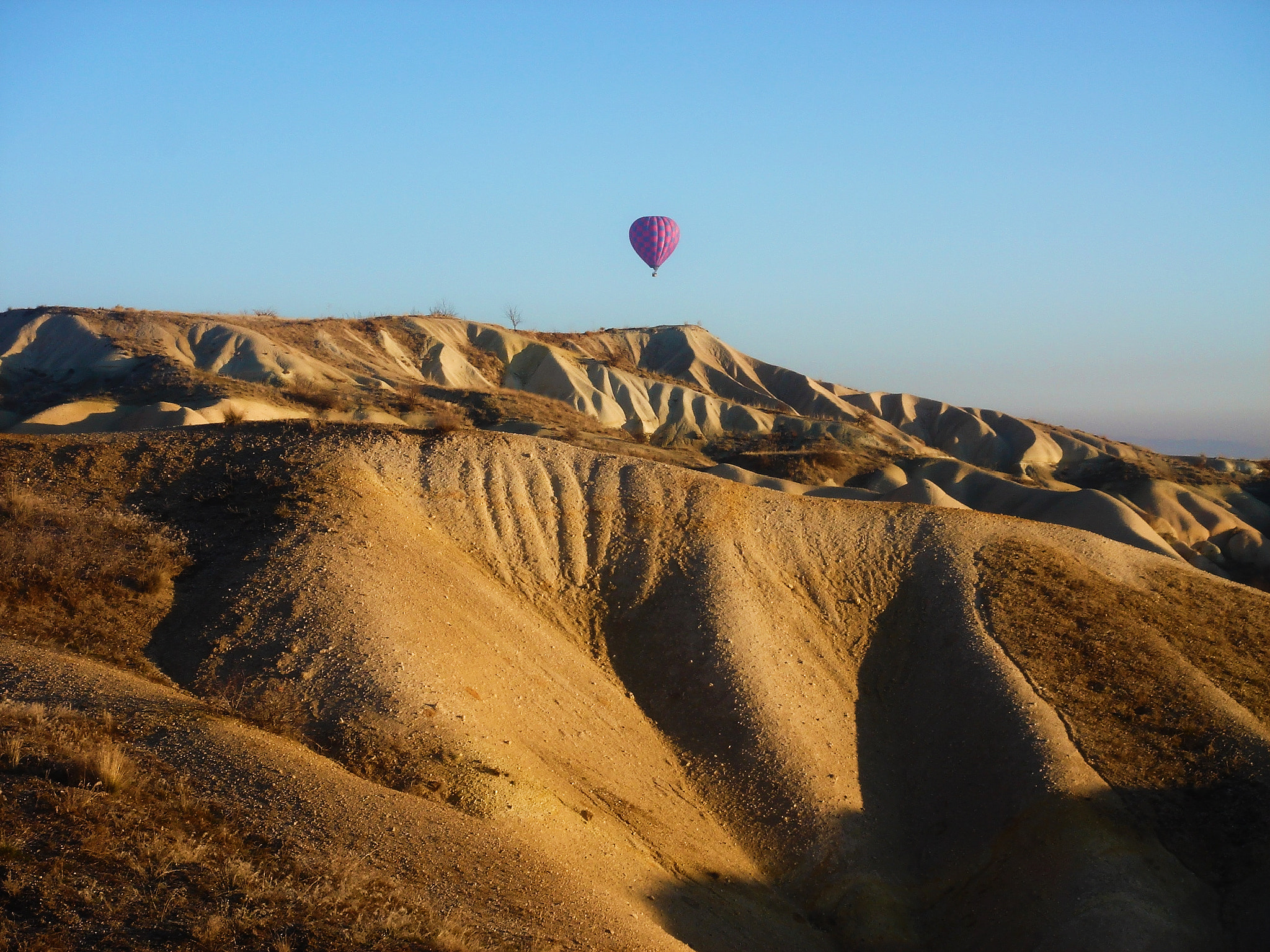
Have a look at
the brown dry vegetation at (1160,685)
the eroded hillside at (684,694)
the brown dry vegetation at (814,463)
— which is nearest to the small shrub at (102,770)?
the eroded hillside at (684,694)

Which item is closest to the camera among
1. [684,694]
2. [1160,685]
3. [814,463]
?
[684,694]

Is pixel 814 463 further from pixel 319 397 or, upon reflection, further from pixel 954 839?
pixel 954 839

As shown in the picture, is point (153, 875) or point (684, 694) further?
point (684, 694)

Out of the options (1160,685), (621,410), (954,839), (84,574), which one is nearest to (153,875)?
(84,574)

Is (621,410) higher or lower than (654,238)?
lower

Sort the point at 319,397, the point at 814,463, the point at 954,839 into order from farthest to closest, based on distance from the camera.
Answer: the point at 814,463, the point at 319,397, the point at 954,839

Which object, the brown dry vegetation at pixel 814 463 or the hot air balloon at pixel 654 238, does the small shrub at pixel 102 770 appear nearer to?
the brown dry vegetation at pixel 814 463
